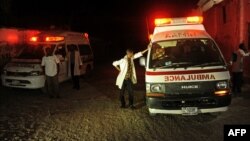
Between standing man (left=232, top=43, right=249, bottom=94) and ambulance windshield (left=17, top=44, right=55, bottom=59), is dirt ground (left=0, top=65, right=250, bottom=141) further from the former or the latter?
ambulance windshield (left=17, top=44, right=55, bottom=59)

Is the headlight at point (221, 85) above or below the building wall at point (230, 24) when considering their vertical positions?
below

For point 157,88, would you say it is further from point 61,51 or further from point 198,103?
point 61,51

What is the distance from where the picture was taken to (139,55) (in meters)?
9.78

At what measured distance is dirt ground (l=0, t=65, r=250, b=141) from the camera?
7434 mm

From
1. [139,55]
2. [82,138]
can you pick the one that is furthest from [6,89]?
[82,138]

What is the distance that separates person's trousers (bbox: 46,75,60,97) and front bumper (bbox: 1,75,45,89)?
0.61 metres

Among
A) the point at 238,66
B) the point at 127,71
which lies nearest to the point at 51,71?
the point at 127,71

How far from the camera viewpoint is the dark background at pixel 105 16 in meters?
33.0

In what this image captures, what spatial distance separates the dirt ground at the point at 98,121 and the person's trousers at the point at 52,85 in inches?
12.6

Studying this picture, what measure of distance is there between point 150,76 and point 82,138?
2.04 meters

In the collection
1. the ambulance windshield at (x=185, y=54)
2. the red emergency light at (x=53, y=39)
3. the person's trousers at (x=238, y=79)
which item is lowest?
the person's trousers at (x=238, y=79)

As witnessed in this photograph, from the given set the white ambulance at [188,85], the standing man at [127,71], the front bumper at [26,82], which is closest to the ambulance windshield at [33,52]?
the front bumper at [26,82]

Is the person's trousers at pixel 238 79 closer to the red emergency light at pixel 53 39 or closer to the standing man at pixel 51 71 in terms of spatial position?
the standing man at pixel 51 71

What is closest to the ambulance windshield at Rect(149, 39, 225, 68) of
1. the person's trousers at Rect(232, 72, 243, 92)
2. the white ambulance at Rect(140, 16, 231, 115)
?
the white ambulance at Rect(140, 16, 231, 115)
